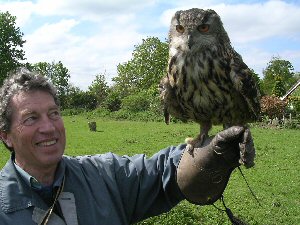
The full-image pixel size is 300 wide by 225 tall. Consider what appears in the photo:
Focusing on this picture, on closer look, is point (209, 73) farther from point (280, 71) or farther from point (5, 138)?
point (280, 71)

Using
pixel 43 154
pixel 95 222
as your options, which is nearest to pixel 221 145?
pixel 95 222

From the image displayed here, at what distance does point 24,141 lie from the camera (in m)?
2.76

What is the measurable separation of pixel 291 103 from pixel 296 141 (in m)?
10.6

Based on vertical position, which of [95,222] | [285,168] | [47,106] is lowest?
[285,168]

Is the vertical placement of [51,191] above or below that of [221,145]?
below

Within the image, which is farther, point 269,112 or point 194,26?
point 269,112

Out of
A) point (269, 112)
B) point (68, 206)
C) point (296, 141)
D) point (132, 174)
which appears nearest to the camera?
point (68, 206)

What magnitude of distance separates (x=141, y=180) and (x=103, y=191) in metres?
0.28

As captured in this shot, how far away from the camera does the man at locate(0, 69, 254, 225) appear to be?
2629 mm

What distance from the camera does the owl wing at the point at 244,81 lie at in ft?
10.3

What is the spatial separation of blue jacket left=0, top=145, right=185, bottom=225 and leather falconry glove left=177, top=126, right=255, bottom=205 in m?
0.15

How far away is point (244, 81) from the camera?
314 centimetres

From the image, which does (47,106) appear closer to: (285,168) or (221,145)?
(221,145)

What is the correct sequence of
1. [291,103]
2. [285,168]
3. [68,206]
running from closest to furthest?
[68,206], [285,168], [291,103]
